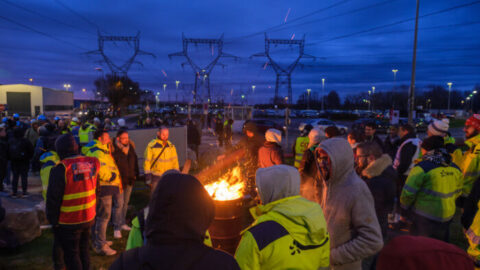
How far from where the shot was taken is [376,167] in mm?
3902

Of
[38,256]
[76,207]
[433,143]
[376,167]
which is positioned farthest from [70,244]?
[433,143]

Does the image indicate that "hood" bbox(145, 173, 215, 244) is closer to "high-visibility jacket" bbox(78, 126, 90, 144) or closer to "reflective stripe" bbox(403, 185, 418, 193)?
"reflective stripe" bbox(403, 185, 418, 193)

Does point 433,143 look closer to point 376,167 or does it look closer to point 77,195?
point 376,167

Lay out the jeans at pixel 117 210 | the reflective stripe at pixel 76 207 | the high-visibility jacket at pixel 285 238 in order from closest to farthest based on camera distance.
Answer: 1. the high-visibility jacket at pixel 285 238
2. the reflective stripe at pixel 76 207
3. the jeans at pixel 117 210

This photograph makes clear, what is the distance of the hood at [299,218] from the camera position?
2002mm

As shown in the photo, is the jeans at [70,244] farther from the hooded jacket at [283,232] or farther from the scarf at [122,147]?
the hooded jacket at [283,232]

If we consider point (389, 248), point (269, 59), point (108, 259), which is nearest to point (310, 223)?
point (389, 248)

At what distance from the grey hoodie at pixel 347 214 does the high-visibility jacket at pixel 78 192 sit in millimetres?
2994

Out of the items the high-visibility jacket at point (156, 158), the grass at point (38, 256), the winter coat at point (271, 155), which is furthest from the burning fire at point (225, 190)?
the high-visibility jacket at point (156, 158)

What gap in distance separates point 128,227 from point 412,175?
5274mm

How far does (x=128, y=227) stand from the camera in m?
6.32

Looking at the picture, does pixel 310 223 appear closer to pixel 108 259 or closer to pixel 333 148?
pixel 333 148

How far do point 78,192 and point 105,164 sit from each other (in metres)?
1.41

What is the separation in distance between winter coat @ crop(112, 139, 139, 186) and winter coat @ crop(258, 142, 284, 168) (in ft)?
8.46
